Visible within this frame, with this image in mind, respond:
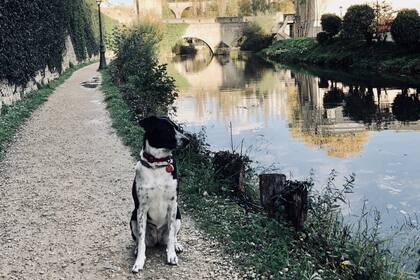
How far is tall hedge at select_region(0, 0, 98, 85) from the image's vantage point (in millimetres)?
13430

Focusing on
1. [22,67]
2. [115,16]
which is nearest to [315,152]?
[22,67]

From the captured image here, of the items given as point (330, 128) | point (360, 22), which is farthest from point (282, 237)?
point (360, 22)

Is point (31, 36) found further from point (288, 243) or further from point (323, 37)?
point (323, 37)

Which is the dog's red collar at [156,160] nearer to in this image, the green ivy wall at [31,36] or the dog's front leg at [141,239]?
the dog's front leg at [141,239]

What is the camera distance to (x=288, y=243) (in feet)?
15.3

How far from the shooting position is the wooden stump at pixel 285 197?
4684 millimetres

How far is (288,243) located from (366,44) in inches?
1030

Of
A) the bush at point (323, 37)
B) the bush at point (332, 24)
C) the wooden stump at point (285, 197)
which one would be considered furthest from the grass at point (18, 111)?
the bush at point (323, 37)

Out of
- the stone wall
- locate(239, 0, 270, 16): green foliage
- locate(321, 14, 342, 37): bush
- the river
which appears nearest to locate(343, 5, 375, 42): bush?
locate(321, 14, 342, 37): bush

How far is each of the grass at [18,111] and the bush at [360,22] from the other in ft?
56.5

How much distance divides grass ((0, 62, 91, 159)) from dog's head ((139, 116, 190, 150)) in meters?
5.42

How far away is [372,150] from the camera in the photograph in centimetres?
994

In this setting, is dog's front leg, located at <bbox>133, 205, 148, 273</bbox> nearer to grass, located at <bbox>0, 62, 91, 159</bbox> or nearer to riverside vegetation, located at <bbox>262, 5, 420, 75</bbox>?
grass, located at <bbox>0, 62, 91, 159</bbox>

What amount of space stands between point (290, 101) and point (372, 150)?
7.34 m
